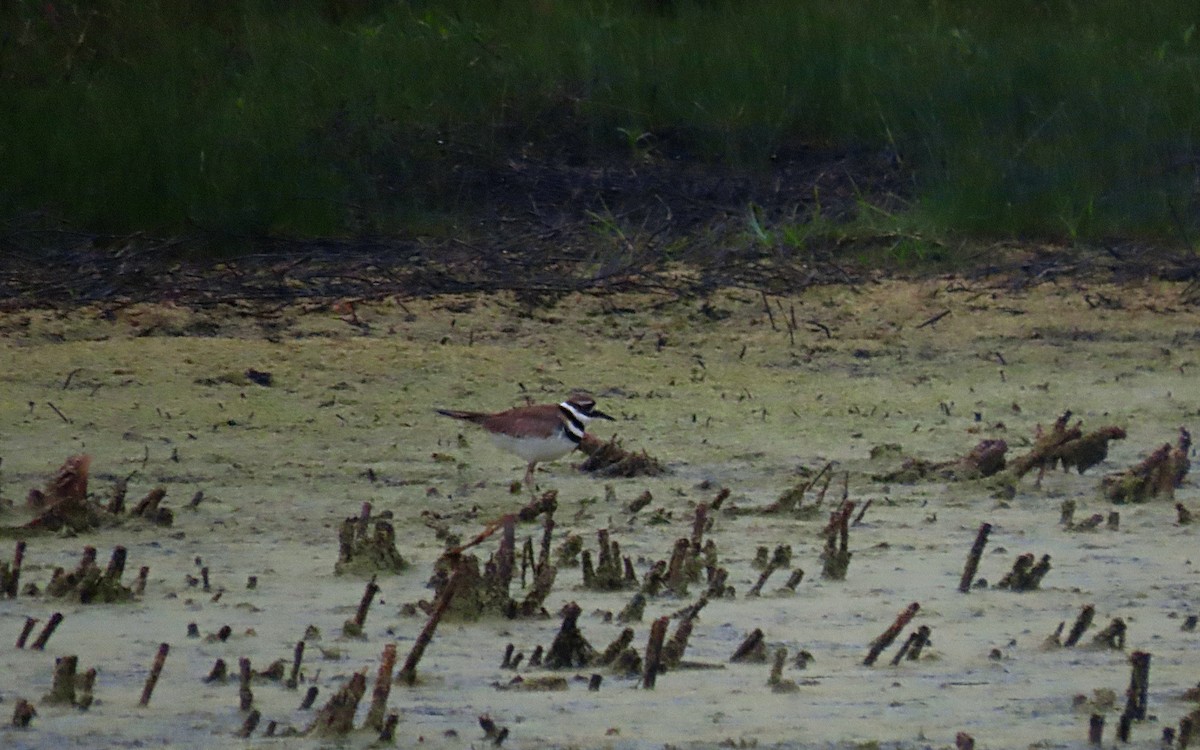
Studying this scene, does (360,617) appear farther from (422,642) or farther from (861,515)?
(861,515)

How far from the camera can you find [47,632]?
4324 millimetres

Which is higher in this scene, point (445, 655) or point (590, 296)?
point (445, 655)

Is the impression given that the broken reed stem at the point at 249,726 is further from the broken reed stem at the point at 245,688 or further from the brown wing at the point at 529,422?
the brown wing at the point at 529,422

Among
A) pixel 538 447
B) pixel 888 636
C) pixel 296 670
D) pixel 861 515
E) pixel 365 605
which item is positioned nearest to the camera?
pixel 296 670

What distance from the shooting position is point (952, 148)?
999 centimetres

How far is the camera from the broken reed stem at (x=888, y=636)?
13.8ft

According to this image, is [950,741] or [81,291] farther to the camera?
[81,291]

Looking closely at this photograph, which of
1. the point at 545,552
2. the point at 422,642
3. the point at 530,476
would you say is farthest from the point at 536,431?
the point at 422,642

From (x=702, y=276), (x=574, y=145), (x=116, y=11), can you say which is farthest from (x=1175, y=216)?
(x=116, y=11)

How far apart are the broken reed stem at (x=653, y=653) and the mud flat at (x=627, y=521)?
50 mm

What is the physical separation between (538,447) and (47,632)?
2089 millimetres

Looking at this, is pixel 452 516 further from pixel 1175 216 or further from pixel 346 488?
pixel 1175 216

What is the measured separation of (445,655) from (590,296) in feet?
14.4

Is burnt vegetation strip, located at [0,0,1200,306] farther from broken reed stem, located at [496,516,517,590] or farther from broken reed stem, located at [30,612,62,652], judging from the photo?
broken reed stem, located at [30,612,62,652]
